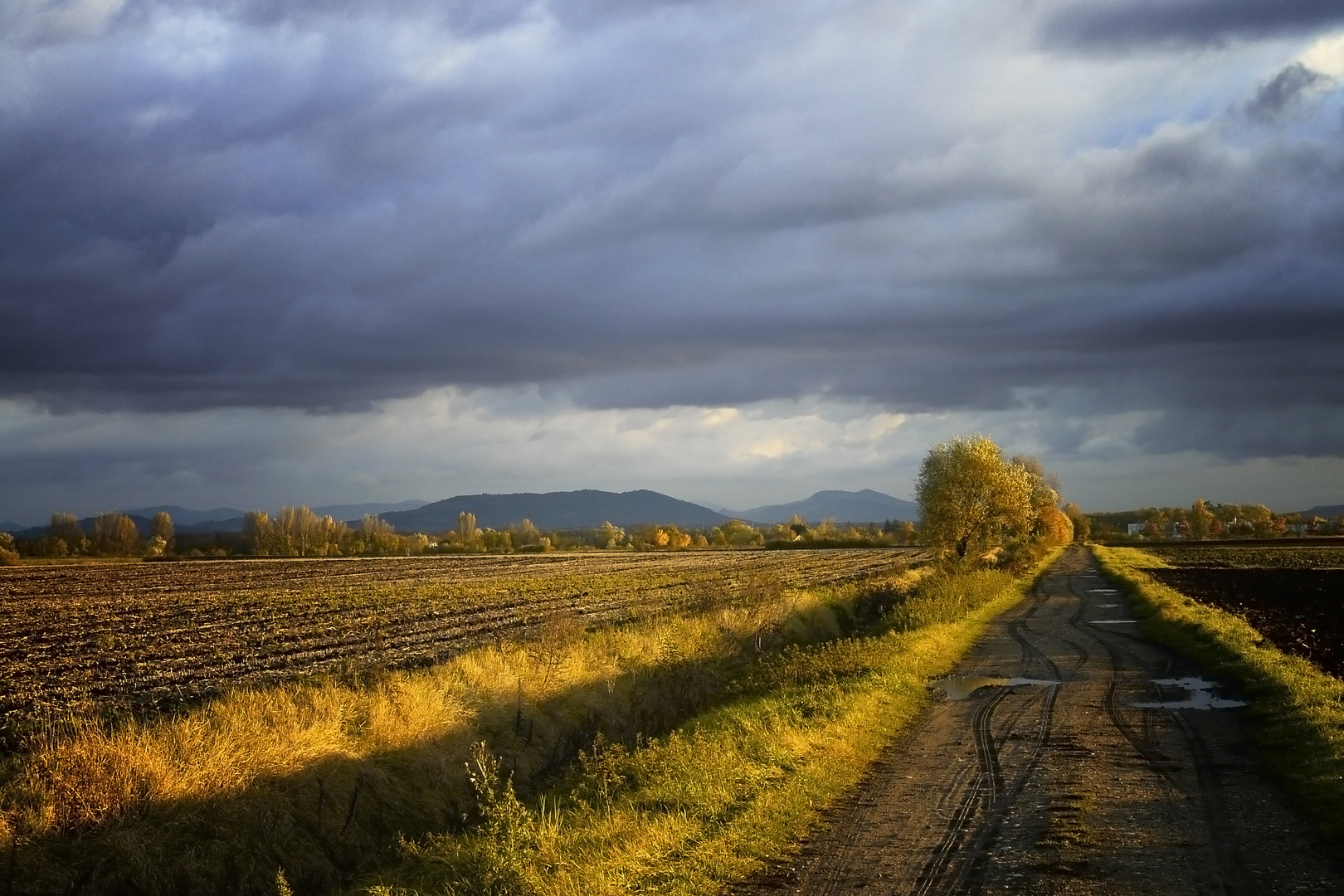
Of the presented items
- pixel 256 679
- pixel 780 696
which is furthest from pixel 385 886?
pixel 256 679

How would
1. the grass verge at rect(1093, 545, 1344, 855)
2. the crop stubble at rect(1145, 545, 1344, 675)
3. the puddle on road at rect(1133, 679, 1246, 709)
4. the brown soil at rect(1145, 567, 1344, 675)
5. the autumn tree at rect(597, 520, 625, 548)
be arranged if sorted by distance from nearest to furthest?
the grass verge at rect(1093, 545, 1344, 855), the puddle on road at rect(1133, 679, 1246, 709), the brown soil at rect(1145, 567, 1344, 675), the crop stubble at rect(1145, 545, 1344, 675), the autumn tree at rect(597, 520, 625, 548)

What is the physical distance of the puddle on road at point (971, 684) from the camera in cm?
1864

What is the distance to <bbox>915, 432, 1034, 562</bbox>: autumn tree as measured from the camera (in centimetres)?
5762

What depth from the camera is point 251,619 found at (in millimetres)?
34625

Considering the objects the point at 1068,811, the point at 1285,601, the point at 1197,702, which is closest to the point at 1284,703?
the point at 1197,702

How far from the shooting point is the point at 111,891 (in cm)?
1130

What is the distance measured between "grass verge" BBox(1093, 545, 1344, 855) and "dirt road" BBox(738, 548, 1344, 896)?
0.31 meters

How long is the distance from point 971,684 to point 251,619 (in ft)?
85.4

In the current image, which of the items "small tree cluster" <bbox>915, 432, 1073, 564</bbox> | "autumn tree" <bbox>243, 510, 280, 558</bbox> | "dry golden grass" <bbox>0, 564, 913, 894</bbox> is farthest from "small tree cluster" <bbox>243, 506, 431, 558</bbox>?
"dry golden grass" <bbox>0, 564, 913, 894</bbox>

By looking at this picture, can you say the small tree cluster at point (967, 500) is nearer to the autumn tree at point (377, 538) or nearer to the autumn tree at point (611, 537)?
the autumn tree at point (377, 538)

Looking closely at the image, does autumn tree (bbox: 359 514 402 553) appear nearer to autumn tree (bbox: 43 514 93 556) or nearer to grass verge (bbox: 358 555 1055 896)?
autumn tree (bbox: 43 514 93 556)

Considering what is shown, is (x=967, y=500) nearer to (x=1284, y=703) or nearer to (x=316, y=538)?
(x=1284, y=703)

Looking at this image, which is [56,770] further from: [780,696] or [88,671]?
[88,671]

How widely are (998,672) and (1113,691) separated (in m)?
3.19
